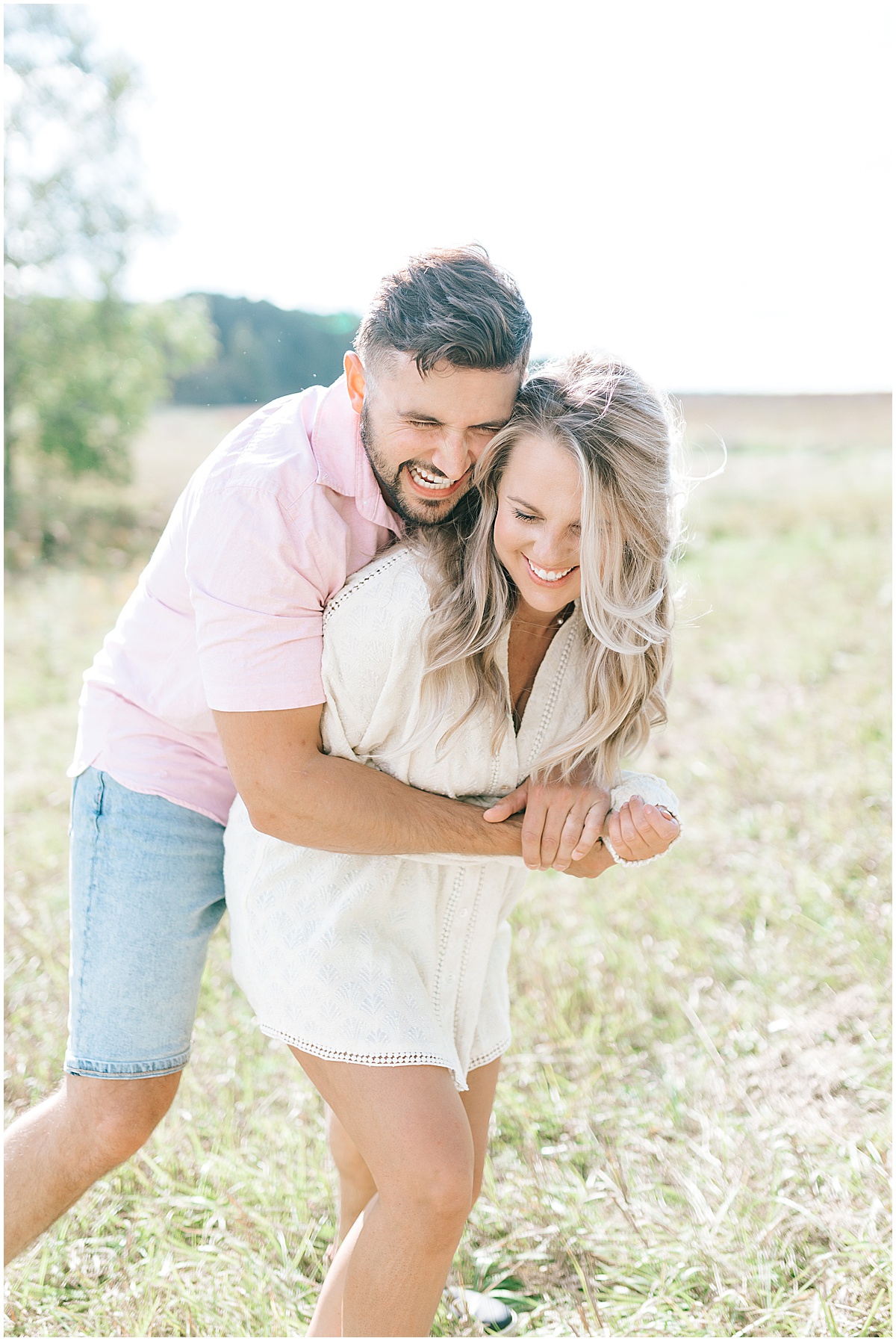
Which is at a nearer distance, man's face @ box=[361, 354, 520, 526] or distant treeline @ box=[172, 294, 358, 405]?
man's face @ box=[361, 354, 520, 526]

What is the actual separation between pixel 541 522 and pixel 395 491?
303 millimetres

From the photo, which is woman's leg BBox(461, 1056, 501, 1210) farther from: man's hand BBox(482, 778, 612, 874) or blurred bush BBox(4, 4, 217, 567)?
blurred bush BBox(4, 4, 217, 567)

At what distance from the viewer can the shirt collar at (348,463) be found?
2.15 meters

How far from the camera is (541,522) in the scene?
2.10 metres

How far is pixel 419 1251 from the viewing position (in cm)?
181

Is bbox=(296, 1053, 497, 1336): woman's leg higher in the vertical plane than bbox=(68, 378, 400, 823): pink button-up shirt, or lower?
lower

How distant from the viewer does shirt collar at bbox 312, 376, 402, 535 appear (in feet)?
7.05

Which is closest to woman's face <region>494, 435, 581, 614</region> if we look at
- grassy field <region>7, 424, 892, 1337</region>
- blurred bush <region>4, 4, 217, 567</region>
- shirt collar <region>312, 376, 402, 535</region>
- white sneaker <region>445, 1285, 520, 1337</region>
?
shirt collar <region>312, 376, 402, 535</region>

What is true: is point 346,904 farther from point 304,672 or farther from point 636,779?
point 636,779

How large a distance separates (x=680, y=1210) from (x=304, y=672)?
1848mm

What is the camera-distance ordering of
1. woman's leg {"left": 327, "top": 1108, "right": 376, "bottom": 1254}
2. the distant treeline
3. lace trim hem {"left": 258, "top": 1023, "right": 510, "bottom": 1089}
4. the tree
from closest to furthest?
lace trim hem {"left": 258, "top": 1023, "right": 510, "bottom": 1089}, woman's leg {"left": 327, "top": 1108, "right": 376, "bottom": 1254}, the distant treeline, the tree

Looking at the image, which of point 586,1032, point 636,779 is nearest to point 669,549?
point 636,779

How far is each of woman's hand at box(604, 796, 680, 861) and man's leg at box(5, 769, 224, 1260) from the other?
3.06ft

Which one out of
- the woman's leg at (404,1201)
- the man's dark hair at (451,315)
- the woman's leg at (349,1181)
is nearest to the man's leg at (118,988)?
the woman's leg at (349,1181)
